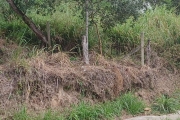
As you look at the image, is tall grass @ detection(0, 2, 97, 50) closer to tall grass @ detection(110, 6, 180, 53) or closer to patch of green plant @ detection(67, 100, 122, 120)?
tall grass @ detection(110, 6, 180, 53)

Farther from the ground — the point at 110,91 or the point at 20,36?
the point at 20,36

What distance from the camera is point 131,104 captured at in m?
6.59

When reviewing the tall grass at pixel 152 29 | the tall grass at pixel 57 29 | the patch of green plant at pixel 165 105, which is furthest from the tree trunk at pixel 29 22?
the patch of green plant at pixel 165 105

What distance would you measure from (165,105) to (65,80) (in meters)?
2.14

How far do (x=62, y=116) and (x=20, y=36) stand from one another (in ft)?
8.59

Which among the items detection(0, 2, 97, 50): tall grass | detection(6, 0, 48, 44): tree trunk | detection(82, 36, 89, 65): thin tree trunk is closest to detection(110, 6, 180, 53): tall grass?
detection(0, 2, 97, 50): tall grass

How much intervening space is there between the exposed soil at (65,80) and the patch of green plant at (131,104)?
220 mm

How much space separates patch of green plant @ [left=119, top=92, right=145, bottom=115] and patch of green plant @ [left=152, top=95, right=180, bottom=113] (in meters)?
0.38

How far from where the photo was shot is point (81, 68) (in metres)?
6.67

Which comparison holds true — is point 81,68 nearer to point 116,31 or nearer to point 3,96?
point 3,96

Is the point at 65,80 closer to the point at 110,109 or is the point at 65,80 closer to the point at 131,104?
the point at 110,109

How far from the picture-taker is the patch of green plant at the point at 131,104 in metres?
6.55

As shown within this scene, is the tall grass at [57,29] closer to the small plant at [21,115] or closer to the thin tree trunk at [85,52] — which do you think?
the thin tree trunk at [85,52]

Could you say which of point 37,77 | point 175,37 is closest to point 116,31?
point 175,37
